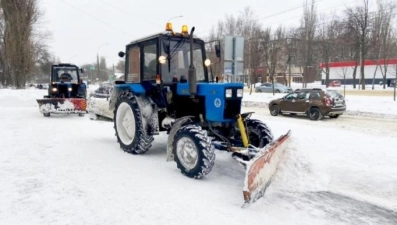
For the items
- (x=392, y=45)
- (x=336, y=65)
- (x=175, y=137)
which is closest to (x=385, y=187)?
(x=175, y=137)

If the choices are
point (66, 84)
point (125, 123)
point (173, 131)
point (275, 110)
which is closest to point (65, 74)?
point (66, 84)

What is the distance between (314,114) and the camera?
1534 cm

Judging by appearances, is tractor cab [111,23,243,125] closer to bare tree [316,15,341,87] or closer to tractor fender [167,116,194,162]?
tractor fender [167,116,194,162]

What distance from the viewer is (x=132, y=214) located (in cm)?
387

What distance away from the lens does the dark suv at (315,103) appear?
592 inches

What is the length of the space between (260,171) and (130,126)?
372 centimetres

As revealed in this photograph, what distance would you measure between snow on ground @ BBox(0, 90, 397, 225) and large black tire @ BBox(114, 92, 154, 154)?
22cm

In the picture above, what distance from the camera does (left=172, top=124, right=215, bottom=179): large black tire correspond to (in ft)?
16.1

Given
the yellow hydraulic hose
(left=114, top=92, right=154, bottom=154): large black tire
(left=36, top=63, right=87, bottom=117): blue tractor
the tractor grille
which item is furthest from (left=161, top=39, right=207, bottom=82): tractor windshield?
the tractor grille

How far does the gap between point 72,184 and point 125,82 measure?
125 inches

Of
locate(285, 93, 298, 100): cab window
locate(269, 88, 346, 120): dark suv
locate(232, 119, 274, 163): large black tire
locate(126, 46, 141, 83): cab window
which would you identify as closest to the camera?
locate(232, 119, 274, 163): large black tire

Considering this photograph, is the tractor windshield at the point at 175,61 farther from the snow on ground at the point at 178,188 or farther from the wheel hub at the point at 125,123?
the snow on ground at the point at 178,188

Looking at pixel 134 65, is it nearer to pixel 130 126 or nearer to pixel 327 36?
pixel 130 126

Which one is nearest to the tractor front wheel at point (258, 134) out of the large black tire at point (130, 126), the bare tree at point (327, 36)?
the large black tire at point (130, 126)
